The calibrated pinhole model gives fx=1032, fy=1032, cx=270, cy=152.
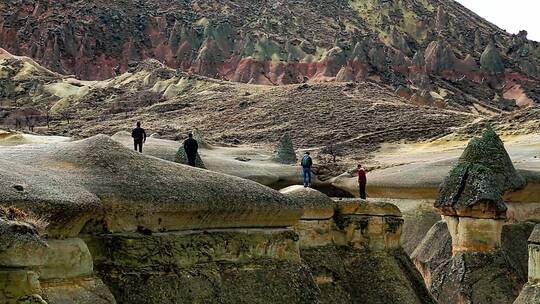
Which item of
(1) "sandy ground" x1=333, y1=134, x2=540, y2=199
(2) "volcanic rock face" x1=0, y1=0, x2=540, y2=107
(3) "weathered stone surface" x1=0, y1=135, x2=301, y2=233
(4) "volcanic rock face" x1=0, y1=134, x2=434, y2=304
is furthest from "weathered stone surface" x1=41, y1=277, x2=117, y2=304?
(2) "volcanic rock face" x1=0, y1=0, x2=540, y2=107

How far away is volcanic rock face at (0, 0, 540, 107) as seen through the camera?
75750 mm

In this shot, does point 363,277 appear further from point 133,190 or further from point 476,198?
point 133,190

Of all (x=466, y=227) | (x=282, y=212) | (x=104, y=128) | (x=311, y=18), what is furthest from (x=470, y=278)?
(x=311, y=18)

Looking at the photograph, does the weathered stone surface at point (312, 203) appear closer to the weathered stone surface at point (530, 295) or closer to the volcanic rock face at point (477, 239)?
the weathered stone surface at point (530, 295)

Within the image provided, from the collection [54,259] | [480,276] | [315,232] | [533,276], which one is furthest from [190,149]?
[54,259]

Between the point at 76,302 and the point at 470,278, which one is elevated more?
the point at 76,302

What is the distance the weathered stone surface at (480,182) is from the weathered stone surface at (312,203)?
355cm

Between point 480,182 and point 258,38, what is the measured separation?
6854 cm

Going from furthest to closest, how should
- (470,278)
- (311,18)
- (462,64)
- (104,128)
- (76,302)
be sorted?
(311,18), (462,64), (104,128), (470,278), (76,302)

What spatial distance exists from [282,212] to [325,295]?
1.86 metres

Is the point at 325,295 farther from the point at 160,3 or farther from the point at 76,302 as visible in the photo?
the point at 160,3

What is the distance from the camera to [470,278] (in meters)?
13.2

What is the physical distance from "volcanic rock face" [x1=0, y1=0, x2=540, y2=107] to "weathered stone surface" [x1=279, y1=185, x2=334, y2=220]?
55.7m

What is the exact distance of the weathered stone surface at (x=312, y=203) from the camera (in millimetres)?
10180
